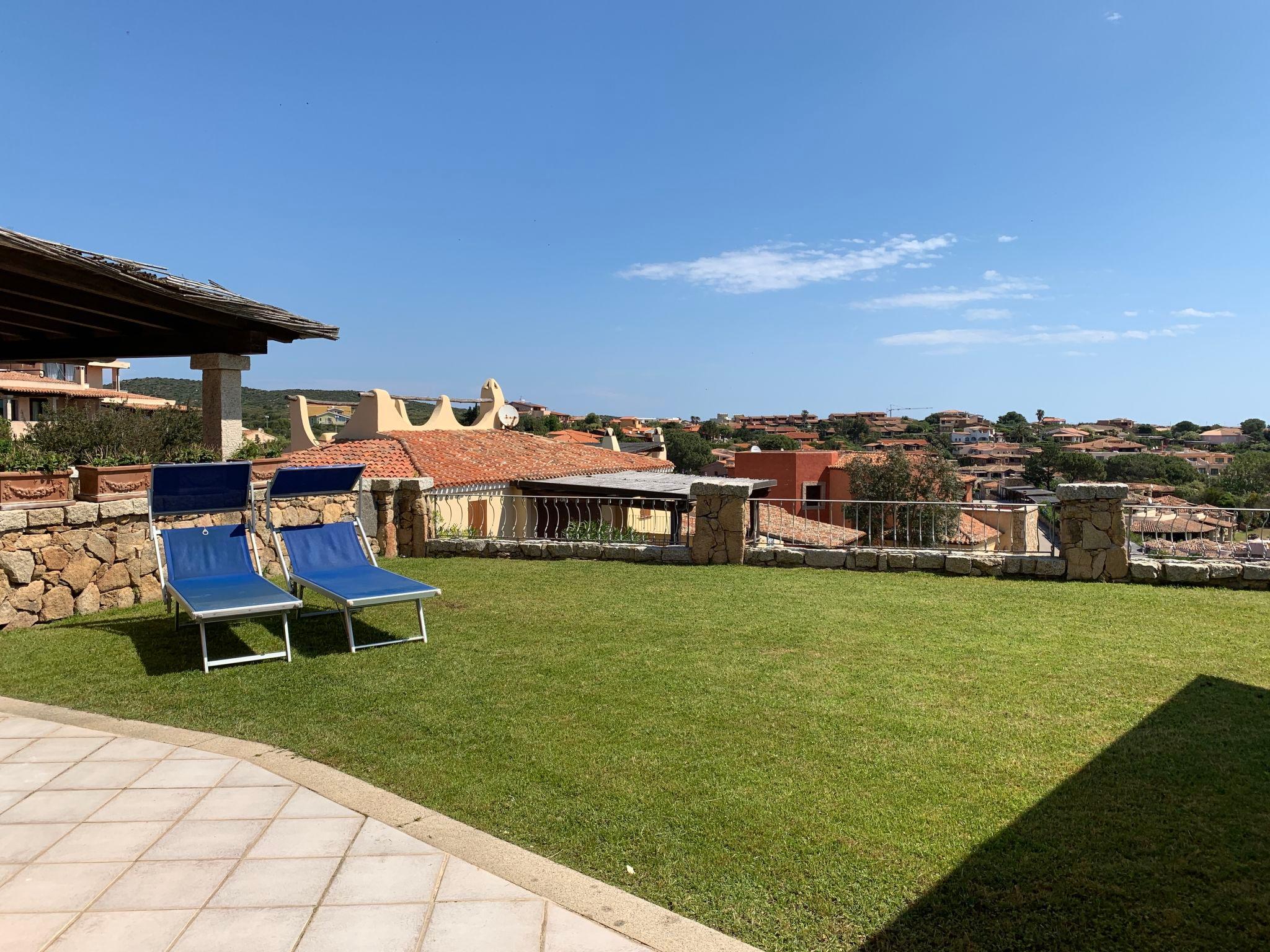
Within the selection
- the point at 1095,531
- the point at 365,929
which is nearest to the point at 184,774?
the point at 365,929

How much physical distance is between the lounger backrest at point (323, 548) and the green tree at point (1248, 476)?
3187 cm

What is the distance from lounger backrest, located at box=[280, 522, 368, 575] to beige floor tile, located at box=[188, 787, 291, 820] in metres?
3.12

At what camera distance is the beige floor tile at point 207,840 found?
112 inches

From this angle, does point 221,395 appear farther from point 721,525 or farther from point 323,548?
point 721,525

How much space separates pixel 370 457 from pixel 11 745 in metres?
15.5

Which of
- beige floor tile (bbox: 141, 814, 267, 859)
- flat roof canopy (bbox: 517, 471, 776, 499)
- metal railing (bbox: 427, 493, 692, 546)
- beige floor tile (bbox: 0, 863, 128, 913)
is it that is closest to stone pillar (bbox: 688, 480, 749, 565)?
metal railing (bbox: 427, 493, 692, 546)

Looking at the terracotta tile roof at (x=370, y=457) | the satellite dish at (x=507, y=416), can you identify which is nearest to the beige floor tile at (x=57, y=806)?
the terracotta tile roof at (x=370, y=457)

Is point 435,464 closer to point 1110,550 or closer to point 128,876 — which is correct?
point 1110,550

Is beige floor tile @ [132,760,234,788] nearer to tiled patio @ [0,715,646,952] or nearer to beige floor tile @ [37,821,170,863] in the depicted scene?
tiled patio @ [0,715,646,952]

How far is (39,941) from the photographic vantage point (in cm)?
231

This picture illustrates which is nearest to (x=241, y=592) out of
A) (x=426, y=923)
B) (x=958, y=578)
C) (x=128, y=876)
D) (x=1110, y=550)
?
(x=128, y=876)

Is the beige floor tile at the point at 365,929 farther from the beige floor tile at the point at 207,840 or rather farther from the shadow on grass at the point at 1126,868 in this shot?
the shadow on grass at the point at 1126,868

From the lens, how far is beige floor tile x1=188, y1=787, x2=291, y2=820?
3121 millimetres

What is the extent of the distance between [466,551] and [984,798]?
26.7 feet
